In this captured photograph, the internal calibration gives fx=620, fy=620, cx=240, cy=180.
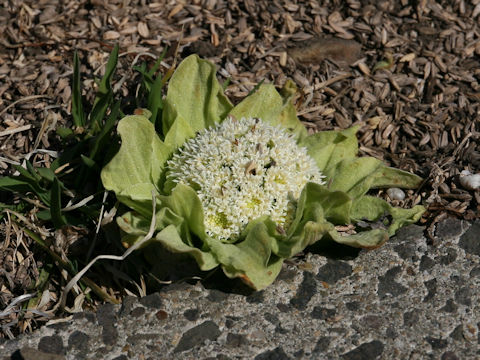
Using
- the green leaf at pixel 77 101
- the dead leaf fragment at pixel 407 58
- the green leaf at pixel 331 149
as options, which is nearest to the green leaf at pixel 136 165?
the green leaf at pixel 77 101

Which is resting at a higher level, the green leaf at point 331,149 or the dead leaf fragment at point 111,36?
the dead leaf fragment at point 111,36

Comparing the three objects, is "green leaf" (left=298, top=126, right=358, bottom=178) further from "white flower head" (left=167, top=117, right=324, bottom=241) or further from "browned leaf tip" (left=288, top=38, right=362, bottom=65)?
"browned leaf tip" (left=288, top=38, right=362, bottom=65)

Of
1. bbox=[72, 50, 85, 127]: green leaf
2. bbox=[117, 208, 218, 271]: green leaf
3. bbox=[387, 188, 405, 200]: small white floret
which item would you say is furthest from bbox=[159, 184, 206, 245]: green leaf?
bbox=[387, 188, 405, 200]: small white floret

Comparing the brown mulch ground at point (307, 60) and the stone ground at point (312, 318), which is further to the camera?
the brown mulch ground at point (307, 60)

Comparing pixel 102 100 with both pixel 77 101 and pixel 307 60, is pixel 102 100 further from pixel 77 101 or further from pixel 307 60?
pixel 307 60

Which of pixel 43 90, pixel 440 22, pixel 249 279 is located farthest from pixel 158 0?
pixel 249 279

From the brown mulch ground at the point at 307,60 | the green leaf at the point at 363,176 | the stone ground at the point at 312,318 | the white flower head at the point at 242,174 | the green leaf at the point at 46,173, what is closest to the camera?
the stone ground at the point at 312,318

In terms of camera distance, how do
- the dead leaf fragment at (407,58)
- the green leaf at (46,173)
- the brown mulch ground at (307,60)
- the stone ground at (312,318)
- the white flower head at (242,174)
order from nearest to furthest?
the stone ground at (312,318), the white flower head at (242,174), the green leaf at (46,173), the brown mulch ground at (307,60), the dead leaf fragment at (407,58)

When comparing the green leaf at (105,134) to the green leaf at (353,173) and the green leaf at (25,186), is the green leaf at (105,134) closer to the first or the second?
the green leaf at (25,186)
